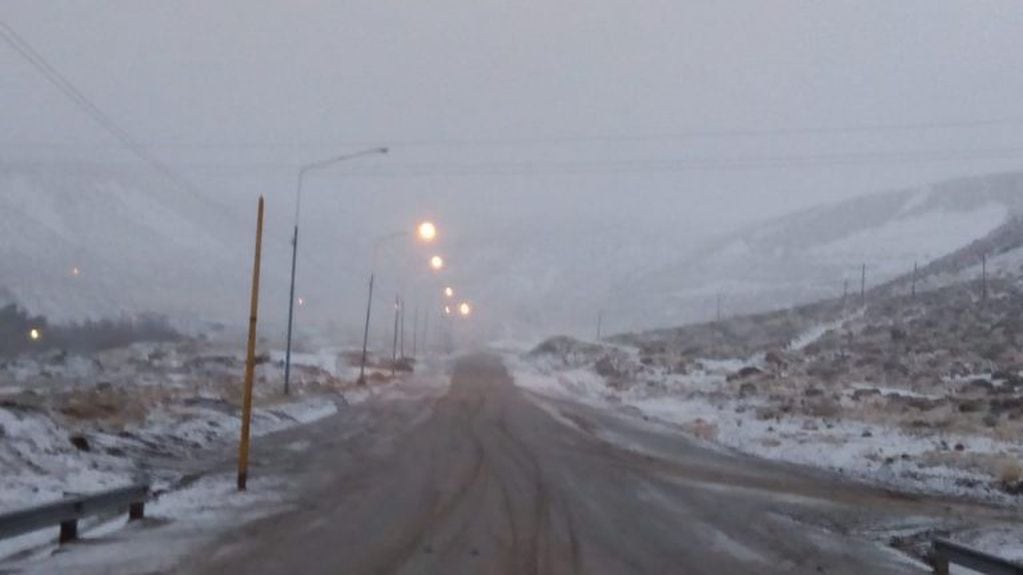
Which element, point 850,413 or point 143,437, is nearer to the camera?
point 143,437

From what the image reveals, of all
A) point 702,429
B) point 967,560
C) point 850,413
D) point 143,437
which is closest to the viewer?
point 967,560

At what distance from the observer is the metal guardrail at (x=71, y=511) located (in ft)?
37.2

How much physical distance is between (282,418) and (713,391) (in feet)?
71.4

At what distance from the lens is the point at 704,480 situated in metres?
21.2

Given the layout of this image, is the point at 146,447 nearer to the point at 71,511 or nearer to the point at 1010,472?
the point at 71,511

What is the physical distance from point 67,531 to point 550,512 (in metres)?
6.20

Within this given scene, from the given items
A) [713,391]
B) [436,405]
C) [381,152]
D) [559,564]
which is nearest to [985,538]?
[559,564]

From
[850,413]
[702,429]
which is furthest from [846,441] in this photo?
[850,413]

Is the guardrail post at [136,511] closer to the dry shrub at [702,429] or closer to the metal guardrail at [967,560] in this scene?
the metal guardrail at [967,560]

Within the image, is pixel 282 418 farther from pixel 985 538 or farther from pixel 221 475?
pixel 985 538

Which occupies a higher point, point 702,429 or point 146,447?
point 702,429

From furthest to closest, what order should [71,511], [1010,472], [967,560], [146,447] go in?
[146,447] < [1010,472] < [71,511] < [967,560]

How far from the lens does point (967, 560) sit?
37.5 feet

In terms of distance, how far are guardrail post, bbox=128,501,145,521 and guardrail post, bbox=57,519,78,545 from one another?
1.61 m
